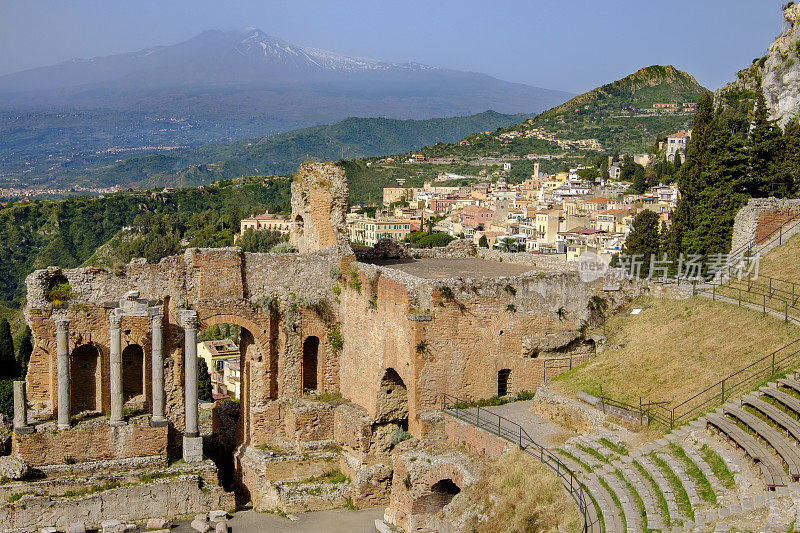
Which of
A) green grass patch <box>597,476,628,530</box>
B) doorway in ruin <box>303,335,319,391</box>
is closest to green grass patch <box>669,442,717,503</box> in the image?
green grass patch <box>597,476,628,530</box>

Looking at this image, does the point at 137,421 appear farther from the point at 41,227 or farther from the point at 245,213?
the point at 41,227

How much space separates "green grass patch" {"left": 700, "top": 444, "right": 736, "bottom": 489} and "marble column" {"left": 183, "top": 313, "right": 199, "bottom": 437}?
14.0 m

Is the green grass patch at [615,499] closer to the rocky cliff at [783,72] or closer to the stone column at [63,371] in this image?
the stone column at [63,371]

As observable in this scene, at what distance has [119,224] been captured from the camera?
13312 centimetres

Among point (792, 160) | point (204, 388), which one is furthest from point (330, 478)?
point (204, 388)

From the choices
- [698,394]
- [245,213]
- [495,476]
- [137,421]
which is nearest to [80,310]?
[137,421]

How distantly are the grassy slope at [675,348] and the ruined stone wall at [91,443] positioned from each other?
11.0m

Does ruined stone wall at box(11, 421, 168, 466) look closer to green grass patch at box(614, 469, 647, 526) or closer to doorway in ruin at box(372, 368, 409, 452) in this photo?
doorway in ruin at box(372, 368, 409, 452)

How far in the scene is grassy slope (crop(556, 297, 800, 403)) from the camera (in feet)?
67.3

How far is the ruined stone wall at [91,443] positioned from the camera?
24328mm

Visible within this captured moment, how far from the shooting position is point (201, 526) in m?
23.1

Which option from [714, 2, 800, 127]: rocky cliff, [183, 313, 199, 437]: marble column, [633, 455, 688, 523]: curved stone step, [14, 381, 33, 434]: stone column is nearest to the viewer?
[633, 455, 688, 523]: curved stone step

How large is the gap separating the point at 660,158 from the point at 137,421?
114 meters

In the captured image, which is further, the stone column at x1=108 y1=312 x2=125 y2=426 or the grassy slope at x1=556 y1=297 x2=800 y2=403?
the stone column at x1=108 y1=312 x2=125 y2=426
